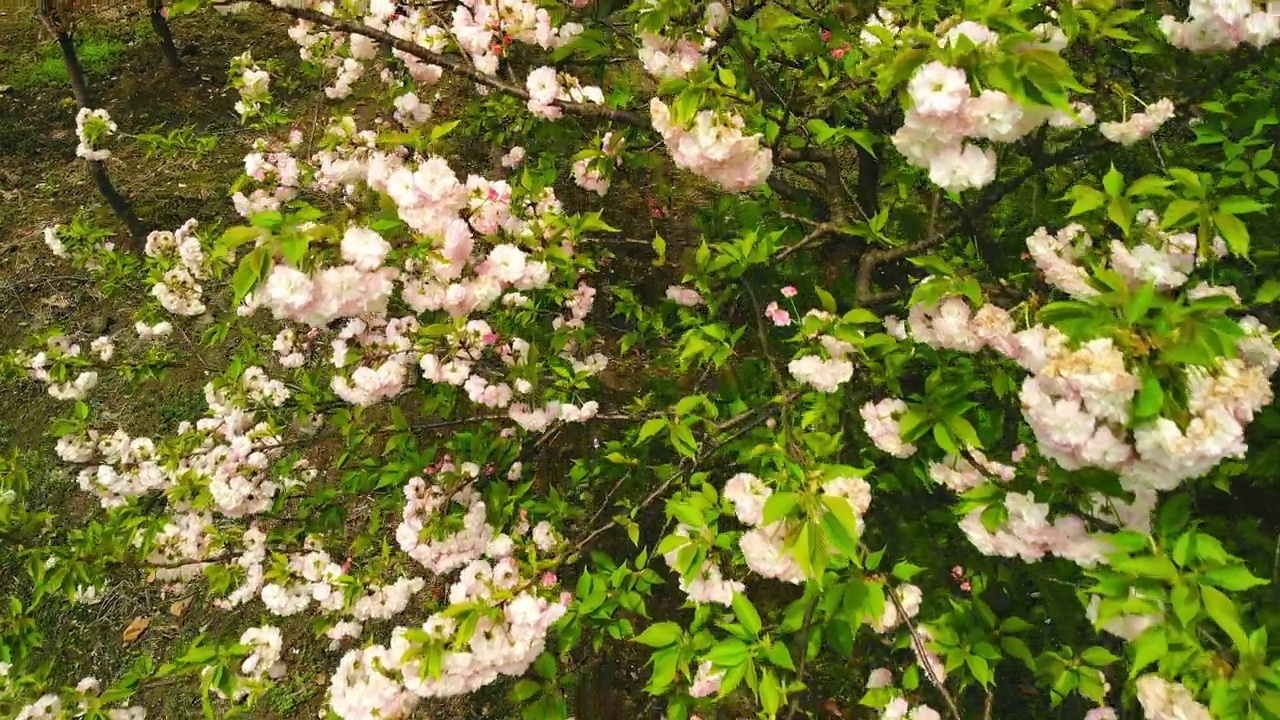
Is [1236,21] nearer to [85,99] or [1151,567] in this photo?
[1151,567]

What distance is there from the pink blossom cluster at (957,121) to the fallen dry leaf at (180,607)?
170 inches

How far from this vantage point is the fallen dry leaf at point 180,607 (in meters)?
3.93

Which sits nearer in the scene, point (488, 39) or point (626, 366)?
point (488, 39)

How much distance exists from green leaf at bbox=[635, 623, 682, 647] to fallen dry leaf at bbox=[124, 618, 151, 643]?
3564 mm

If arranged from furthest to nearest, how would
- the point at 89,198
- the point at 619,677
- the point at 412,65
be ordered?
1. the point at 89,198
2. the point at 619,677
3. the point at 412,65

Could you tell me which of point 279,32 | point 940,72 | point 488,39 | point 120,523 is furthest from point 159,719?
point 279,32

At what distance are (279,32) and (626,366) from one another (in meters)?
6.01

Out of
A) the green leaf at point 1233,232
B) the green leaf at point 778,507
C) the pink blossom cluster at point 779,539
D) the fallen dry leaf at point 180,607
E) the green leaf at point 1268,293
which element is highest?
the green leaf at point 1233,232

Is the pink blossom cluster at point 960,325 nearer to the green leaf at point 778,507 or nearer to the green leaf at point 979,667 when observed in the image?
the green leaf at point 778,507

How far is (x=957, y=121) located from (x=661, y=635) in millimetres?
1293

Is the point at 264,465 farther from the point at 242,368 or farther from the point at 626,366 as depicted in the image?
the point at 626,366

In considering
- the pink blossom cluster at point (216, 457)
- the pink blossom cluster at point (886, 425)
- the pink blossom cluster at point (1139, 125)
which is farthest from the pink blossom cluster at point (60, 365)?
the pink blossom cluster at point (1139, 125)

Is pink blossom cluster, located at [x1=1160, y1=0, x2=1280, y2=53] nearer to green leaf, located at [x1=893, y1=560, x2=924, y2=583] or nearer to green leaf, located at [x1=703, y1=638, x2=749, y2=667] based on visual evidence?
green leaf, located at [x1=893, y1=560, x2=924, y2=583]

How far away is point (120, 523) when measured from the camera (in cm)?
239
